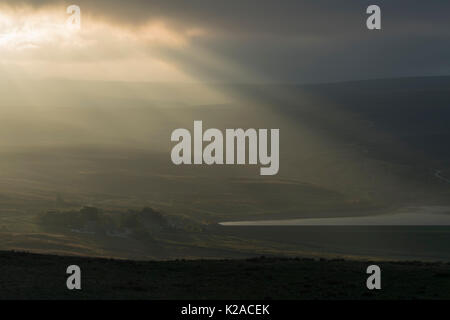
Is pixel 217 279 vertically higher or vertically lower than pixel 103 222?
lower

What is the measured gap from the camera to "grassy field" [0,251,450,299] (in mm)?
33406

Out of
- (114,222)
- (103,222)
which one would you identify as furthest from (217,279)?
(114,222)

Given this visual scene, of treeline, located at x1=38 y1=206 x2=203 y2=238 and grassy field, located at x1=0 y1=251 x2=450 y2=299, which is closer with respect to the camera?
grassy field, located at x1=0 y1=251 x2=450 y2=299

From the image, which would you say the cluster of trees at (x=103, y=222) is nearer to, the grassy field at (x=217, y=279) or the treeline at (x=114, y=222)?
the treeline at (x=114, y=222)

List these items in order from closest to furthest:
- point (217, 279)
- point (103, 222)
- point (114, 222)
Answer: point (217, 279)
point (103, 222)
point (114, 222)

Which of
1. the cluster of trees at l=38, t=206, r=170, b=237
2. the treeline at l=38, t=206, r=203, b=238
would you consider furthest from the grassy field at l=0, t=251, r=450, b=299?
the cluster of trees at l=38, t=206, r=170, b=237

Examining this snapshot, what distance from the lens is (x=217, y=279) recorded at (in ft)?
123

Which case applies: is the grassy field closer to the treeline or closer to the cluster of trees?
the treeline

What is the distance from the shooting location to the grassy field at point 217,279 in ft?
110

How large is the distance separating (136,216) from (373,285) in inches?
5364

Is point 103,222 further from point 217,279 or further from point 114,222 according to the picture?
point 217,279

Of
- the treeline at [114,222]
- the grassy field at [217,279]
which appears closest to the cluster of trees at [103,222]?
the treeline at [114,222]

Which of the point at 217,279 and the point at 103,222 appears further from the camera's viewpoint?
the point at 103,222
